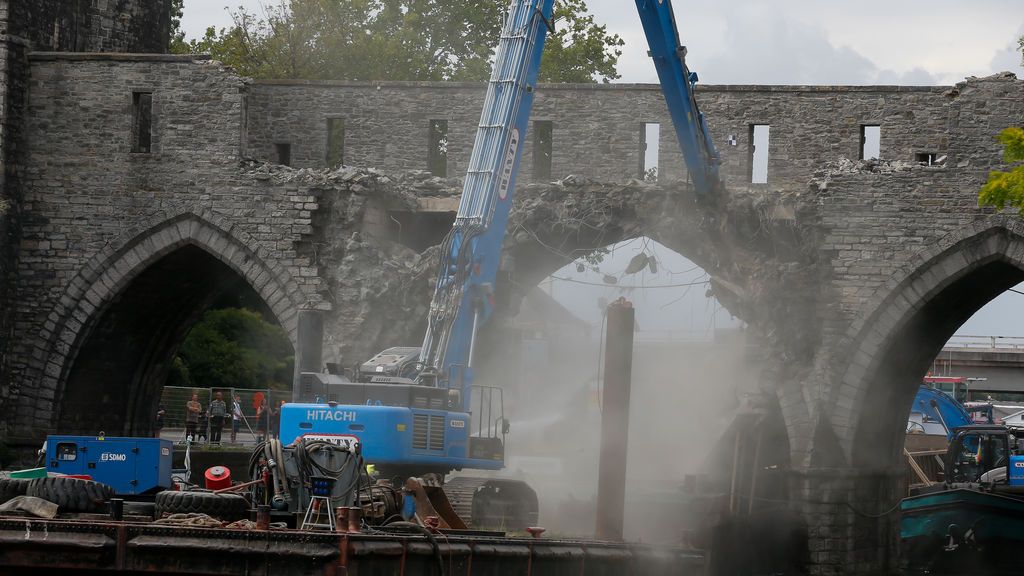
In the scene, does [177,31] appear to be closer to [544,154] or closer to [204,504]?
[544,154]

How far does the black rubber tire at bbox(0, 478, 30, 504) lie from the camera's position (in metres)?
12.1

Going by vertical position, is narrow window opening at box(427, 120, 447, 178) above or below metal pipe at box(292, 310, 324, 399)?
above

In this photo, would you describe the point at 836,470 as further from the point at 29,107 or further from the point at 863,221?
the point at 29,107

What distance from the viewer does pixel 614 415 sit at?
16172 mm

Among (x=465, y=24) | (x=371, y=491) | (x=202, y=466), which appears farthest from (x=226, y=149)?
(x=465, y=24)

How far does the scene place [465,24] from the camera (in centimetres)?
3994

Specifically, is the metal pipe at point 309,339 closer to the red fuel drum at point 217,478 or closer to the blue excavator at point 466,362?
the blue excavator at point 466,362

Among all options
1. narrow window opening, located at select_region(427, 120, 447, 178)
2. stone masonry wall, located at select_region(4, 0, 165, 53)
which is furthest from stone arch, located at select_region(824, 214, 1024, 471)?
narrow window opening, located at select_region(427, 120, 447, 178)

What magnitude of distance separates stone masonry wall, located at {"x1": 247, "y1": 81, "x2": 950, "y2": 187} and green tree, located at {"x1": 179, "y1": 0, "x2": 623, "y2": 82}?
12949mm

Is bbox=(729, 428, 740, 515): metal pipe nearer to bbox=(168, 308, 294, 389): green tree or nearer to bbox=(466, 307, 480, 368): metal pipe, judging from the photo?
bbox=(466, 307, 480, 368): metal pipe

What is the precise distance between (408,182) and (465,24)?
17102 mm

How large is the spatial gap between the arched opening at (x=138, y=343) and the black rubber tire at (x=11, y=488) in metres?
12.0

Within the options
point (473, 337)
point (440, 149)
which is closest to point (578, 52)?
point (440, 149)

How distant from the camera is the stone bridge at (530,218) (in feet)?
73.9
